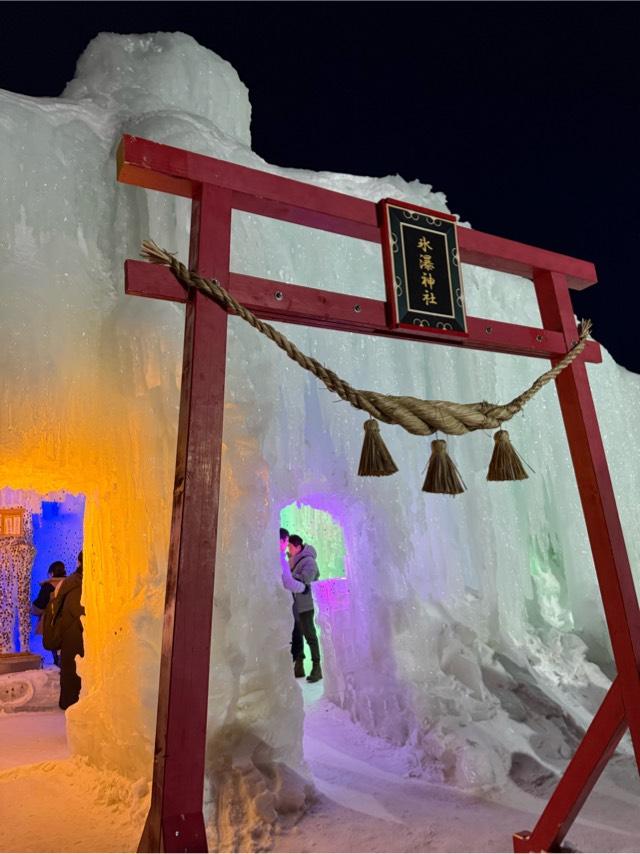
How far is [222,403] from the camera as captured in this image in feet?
5.06

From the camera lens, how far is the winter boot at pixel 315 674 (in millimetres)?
5219

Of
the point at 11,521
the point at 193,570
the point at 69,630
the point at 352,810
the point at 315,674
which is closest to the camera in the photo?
the point at 193,570

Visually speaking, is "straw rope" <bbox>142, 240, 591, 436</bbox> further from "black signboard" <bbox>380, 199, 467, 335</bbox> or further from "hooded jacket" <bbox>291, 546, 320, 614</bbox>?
"hooded jacket" <bbox>291, 546, 320, 614</bbox>

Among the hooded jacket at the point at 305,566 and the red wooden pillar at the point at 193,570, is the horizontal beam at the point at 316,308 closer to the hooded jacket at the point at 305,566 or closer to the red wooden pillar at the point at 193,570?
the red wooden pillar at the point at 193,570

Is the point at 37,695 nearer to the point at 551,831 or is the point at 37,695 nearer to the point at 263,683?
the point at 263,683

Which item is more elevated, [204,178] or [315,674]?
[204,178]

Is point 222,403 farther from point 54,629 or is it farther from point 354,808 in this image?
point 54,629

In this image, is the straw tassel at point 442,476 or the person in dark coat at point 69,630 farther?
the person in dark coat at point 69,630

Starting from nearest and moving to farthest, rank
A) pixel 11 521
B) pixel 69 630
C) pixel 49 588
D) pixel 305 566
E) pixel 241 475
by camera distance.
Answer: pixel 241 475
pixel 69 630
pixel 305 566
pixel 49 588
pixel 11 521

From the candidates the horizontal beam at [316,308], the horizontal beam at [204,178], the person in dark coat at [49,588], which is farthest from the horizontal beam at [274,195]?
the person in dark coat at [49,588]

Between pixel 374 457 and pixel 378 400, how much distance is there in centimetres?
20

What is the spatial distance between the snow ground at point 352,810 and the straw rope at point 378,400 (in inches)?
71.2

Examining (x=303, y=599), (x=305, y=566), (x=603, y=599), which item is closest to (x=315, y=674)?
(x=303, y=599)

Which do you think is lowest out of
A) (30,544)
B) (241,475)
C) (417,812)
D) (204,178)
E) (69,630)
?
(417,812)
